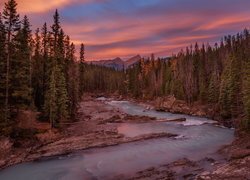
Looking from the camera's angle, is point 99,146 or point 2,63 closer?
point 2,63

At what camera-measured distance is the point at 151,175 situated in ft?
92.3

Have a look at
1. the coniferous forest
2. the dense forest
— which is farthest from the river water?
the dense forest

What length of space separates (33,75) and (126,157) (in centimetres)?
2889

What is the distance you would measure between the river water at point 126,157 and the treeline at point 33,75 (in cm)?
784

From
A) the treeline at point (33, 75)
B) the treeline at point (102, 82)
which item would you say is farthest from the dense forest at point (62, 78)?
the treeline at point (102, 82)

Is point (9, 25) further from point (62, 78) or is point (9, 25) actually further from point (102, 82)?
point (102, 82)

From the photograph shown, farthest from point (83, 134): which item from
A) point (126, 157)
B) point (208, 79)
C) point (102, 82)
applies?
point (102, 82)

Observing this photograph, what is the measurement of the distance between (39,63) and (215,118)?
3915cm

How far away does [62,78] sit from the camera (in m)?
51.2

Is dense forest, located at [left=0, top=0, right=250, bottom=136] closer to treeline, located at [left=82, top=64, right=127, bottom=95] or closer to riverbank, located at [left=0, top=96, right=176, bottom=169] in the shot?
riverbank, located at [left=0, top=96, right=176, bottom=169]

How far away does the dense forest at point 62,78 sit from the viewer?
127ft

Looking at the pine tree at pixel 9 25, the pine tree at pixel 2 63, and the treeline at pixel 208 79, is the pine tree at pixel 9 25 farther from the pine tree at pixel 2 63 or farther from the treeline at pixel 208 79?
the treeline at pixel 208 79

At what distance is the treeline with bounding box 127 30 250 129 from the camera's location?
62000 millimetres

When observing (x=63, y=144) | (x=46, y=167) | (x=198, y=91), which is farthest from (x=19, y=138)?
(x=198, y=91)
